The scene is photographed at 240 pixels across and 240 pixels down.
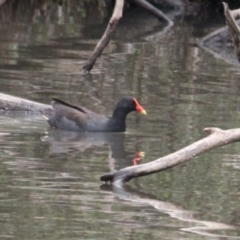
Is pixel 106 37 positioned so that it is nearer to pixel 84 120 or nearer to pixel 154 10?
pixel 84 120

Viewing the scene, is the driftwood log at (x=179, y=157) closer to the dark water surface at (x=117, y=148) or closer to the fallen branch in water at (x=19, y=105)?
the dark water surface at (x=117, y=148)

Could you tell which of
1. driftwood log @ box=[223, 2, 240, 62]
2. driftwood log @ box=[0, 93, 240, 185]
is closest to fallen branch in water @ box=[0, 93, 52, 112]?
driftwood log @ box=[223, 2, 240, 62]

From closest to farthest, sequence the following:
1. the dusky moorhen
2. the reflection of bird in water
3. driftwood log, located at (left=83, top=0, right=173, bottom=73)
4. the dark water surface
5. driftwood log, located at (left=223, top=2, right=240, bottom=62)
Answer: the dark water surface
the reflection of bird in water
the dusky moorhen
driftwood log, located at (left=223, top=2, right=240, bottom=62)
driftwood log, located at (left=83, top=0, right=173, bottom=73)

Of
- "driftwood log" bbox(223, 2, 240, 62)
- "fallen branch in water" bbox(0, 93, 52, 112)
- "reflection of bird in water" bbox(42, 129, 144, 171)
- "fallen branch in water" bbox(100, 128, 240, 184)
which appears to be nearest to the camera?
"fallen branch in water" bbox(100, 128, 240, 184)

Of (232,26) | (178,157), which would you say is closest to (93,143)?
(232,26)

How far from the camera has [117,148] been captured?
38.9 ft

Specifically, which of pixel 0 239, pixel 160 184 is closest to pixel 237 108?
pixel 160 184

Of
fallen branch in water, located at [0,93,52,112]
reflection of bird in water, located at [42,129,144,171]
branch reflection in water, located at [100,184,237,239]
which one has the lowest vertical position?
branch reflection in water, located at [100,184,237,239]

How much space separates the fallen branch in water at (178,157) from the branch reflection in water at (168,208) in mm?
106

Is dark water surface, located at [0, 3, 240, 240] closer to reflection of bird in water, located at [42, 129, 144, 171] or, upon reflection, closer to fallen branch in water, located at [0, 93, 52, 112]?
reflection of bird in water, located at [42, 129, 144, 171]

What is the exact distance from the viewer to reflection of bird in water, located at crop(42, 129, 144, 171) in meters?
11.1

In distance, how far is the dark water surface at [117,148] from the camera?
26.0ft

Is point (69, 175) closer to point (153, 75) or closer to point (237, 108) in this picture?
point (237, 108)

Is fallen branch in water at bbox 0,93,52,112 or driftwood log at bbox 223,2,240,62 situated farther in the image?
driftwood log at bbox 223,2,240,62
